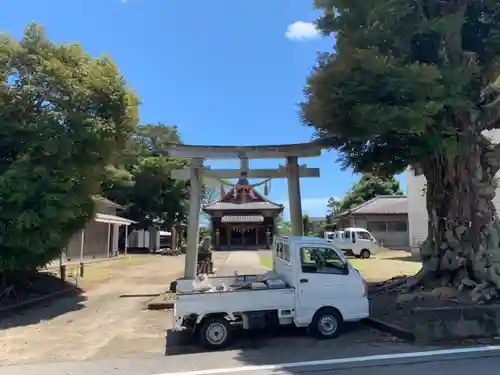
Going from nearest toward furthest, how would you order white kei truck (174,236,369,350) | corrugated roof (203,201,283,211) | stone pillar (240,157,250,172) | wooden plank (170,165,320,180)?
1. white kei truck (174,236,369,350)
2. stone pillar (240,157,250,172)
3. wooden plank (170,165,320,180)
4. corrugated roof (203,201,283,211)

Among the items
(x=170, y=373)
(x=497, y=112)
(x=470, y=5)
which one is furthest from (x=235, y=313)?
(x=470, y=5)

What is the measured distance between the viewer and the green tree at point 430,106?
349 inches

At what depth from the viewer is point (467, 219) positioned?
35.1 feet

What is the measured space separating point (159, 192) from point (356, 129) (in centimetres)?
3366

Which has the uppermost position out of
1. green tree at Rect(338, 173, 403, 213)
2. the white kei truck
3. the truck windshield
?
green tree at Rect(338, 173, 403, 213)

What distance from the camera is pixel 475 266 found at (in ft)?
33.9

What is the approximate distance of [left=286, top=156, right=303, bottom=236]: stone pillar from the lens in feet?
49.2

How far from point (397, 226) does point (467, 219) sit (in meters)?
28.7

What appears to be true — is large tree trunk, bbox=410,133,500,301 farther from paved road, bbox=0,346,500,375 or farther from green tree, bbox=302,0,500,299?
paved road, bbox=0,346,500,375

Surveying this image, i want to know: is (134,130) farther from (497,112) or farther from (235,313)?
(497,112)

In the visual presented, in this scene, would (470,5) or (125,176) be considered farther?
(125,176)

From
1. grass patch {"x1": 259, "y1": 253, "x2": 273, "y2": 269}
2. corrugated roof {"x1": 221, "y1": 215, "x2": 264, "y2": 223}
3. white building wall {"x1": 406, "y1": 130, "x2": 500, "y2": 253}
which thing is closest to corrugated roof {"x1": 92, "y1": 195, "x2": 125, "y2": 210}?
grass patch {"x1": 259, "y1": 253, "x2": 273, "y2": 269}

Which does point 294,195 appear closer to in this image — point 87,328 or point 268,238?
point 87,328

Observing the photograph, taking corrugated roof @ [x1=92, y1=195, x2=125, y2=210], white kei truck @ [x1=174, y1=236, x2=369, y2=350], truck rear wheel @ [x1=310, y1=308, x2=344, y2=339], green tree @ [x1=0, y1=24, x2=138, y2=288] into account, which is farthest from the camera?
corrugated roof @ [x1=92, y1=195, x2=125, y2=210]
